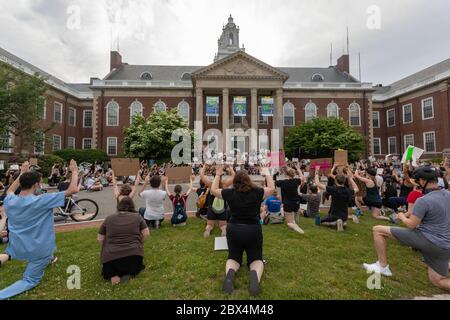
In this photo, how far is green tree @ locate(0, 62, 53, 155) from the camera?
2095 cm

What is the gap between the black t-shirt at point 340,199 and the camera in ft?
22.4

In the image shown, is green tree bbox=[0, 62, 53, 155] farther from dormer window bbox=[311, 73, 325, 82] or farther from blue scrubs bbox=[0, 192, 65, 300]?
dormer window bbox=[311, 73, 325, 82]

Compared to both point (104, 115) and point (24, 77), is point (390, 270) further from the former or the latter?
point (104, 115)

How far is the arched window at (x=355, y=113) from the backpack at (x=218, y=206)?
38529 mm

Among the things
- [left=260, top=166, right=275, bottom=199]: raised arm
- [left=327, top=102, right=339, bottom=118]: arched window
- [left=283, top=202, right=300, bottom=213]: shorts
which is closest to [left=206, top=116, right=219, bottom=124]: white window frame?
[left=327, top=102, right=339, bottom=118]: arched window

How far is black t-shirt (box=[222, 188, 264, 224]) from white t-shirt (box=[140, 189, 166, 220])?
3.36 meters

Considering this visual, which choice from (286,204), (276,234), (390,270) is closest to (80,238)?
(276,234)

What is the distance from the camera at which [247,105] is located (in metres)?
37.4

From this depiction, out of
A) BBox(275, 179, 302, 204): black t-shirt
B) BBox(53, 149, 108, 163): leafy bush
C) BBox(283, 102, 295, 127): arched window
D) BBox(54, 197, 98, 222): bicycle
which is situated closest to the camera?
BBox(275, 179, 302, 204): black t-shirt

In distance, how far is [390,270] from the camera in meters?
4.37

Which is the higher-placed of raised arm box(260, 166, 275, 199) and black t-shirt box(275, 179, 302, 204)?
raised arm box(260, 166, 275, 199)

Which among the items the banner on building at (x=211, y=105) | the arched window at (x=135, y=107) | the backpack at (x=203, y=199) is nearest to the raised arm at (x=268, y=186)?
the backpack at (x=203, y=199)

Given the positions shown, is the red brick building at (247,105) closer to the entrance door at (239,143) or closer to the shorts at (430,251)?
the entrance door at (239,143)

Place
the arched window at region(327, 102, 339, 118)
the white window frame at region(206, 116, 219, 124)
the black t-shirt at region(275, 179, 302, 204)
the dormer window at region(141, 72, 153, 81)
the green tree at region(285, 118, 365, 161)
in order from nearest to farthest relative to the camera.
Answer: the black t-shirt at region(275, 179, 302, 204), the green tree at region(285, 118, 365, 161), the white window frame at region(206, 116, 219, 124), the arched window at region(327, 102, 339, 118), the dormer window at region(141, 72, 153, 81)
